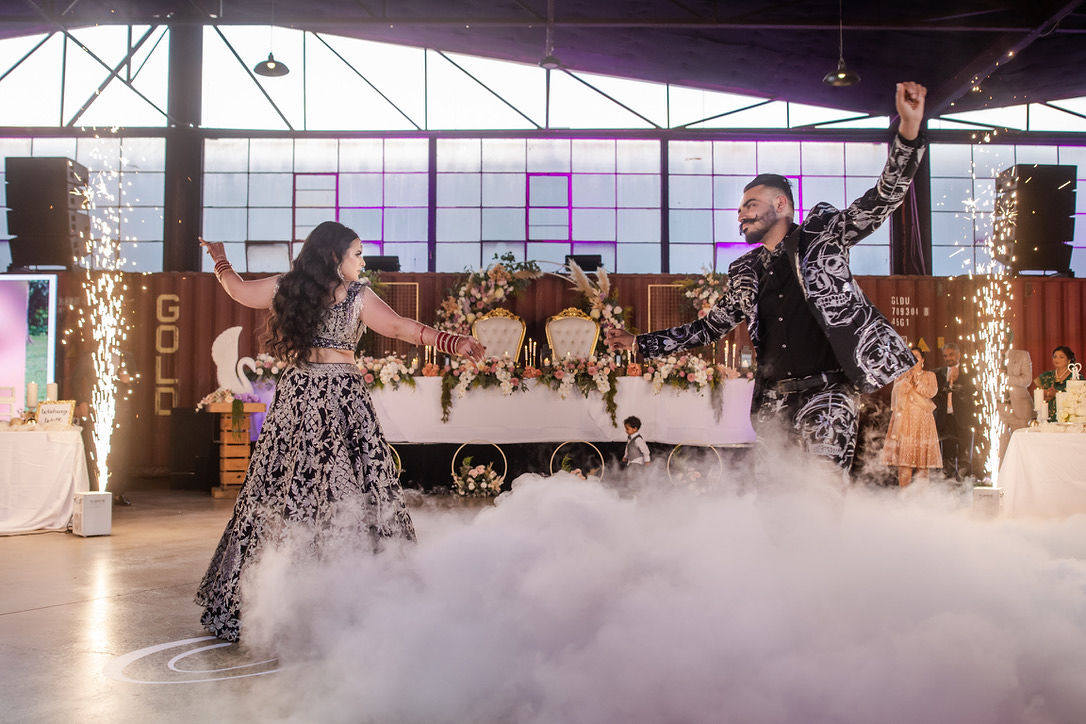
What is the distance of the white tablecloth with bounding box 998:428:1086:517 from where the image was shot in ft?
16.6

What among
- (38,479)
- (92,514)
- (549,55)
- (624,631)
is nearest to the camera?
(624,631)

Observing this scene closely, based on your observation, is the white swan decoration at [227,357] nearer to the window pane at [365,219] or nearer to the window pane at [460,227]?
the window pane at [365,219]

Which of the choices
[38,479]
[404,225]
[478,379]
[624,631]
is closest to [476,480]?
[478,379]

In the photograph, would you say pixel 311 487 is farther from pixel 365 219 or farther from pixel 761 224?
pixel 365 219

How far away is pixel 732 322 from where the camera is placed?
2.79m

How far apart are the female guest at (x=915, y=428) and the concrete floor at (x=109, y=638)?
212 inches

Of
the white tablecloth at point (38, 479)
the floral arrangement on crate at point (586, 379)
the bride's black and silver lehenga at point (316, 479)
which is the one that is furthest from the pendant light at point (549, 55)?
the bride's black and silver lehenga at point (316, 479)

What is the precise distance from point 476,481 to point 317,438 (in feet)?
14.4

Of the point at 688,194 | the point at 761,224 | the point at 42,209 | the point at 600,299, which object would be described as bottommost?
the point at 761,224

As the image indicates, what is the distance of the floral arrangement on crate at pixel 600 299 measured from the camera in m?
9.11

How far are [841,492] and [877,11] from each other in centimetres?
841

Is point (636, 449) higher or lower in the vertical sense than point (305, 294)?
lower

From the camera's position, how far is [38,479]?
5.68 meters

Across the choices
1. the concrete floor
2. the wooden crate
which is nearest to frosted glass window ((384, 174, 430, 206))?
the wooden crate
